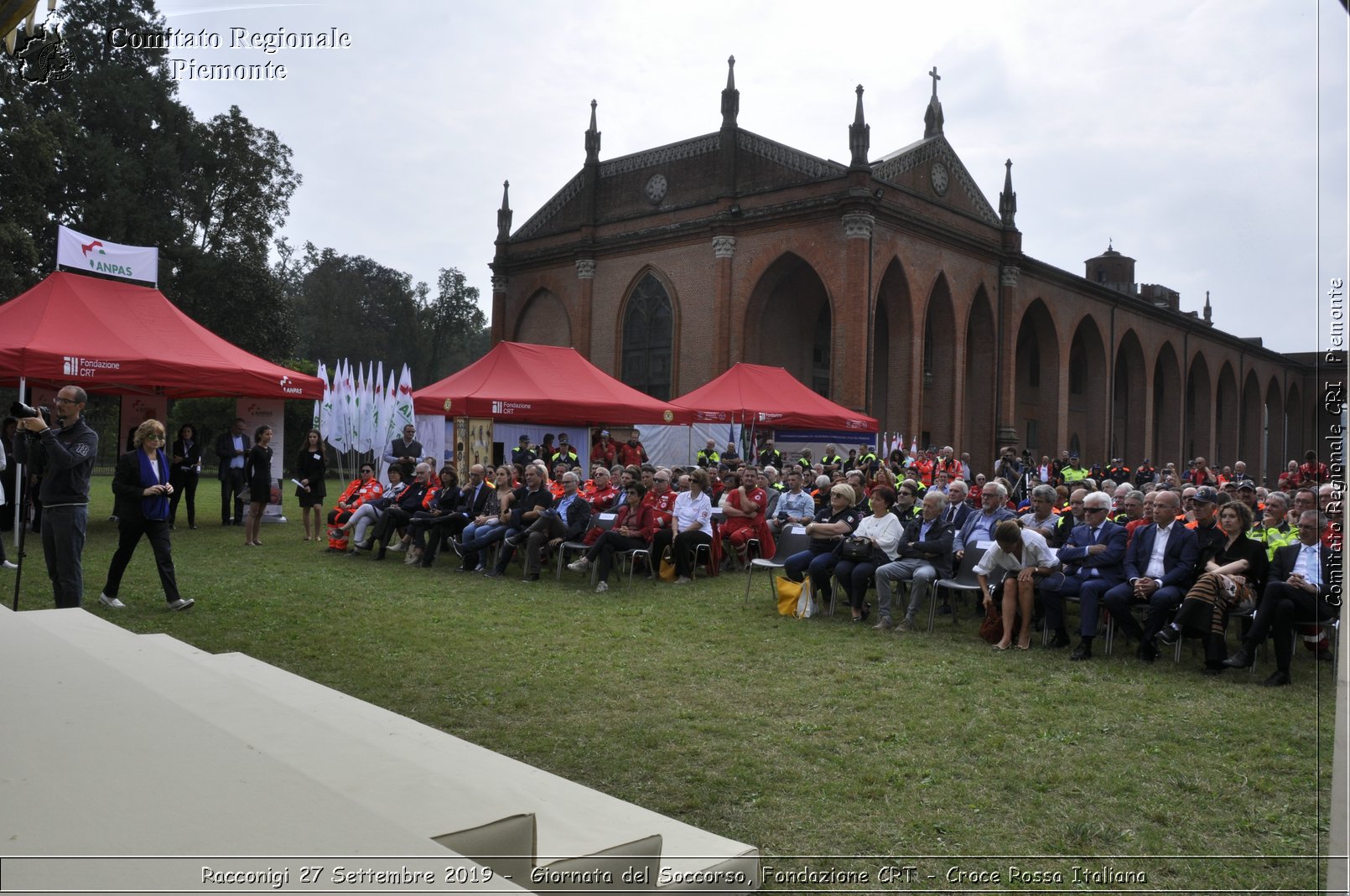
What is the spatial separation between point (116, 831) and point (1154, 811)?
429cm

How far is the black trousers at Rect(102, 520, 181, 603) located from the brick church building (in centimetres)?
2182

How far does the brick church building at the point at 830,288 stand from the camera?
94.6 ft

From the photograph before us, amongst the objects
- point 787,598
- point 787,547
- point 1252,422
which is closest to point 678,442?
point 787,547

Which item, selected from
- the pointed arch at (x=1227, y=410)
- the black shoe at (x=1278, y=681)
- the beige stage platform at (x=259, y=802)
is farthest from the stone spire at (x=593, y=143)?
the pointed arch at (x=1227, y=410)

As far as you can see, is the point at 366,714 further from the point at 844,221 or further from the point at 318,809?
the point at 844,221

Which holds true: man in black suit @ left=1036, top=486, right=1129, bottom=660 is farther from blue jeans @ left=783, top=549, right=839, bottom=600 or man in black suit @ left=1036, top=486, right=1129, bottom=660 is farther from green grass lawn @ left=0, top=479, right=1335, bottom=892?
blue jeans @ left=783, top=549, right=839, bottom=600

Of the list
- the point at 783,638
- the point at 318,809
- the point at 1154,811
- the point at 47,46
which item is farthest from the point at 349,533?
the point at 318,809

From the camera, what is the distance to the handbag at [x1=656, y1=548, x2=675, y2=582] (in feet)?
37.8

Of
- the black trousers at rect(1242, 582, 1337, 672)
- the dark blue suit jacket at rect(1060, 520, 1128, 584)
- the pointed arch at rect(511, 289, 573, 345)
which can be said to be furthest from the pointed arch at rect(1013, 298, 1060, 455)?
the black trousers at rect(1242, 582, 1337, 672)

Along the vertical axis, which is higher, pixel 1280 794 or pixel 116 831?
pixel 116 831

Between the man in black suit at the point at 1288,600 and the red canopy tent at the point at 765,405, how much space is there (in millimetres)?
13250

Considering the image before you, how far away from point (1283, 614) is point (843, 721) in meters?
3.80

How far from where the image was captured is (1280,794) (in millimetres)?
4527

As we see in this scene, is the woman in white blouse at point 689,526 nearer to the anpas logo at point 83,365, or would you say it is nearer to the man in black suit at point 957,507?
the man in black suit at point 957,507
